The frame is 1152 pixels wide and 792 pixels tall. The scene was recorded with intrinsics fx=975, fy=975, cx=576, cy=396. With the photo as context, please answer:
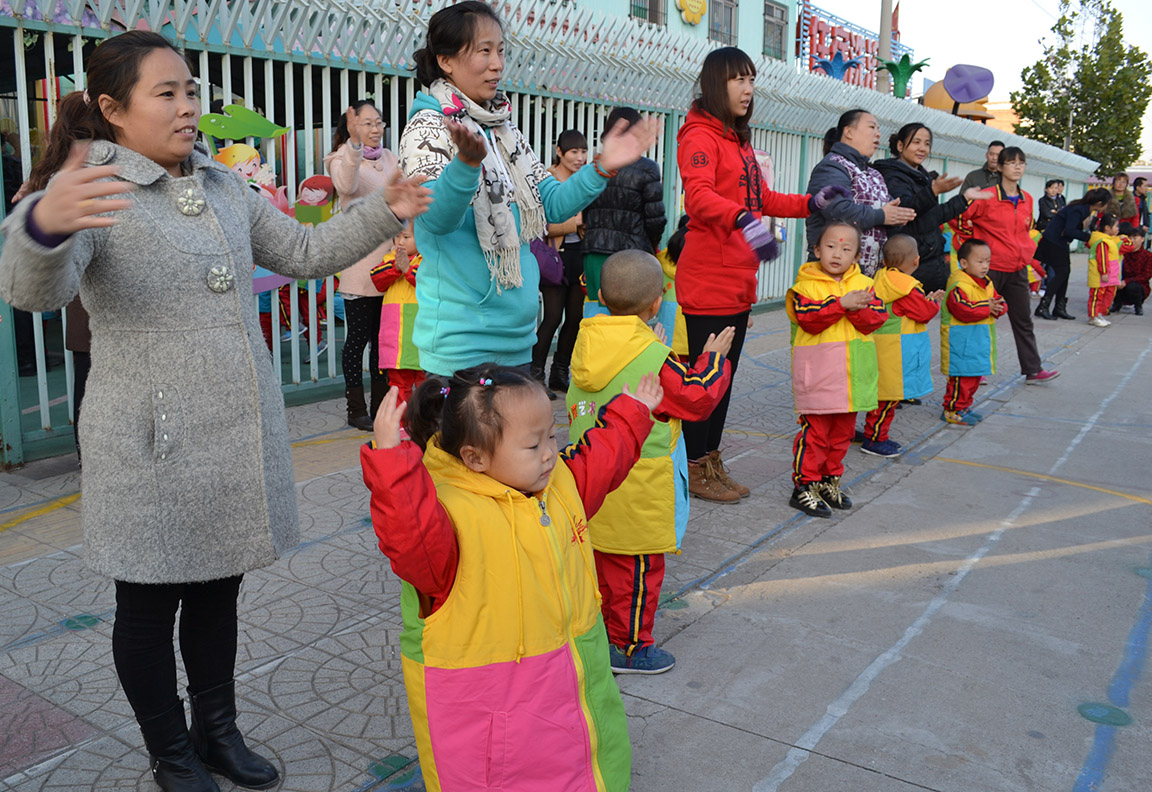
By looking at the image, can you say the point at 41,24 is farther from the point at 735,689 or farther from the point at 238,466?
the point at 735,689

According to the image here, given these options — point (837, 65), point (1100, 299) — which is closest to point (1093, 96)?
point (837, 65)

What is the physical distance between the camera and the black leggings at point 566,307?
730 centimetres

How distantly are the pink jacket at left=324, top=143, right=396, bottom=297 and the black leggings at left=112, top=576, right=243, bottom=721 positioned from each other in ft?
11.3

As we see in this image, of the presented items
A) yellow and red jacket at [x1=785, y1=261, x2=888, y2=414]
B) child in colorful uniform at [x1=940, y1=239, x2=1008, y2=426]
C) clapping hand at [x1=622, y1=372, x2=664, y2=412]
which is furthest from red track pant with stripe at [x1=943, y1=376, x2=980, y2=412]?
clapping hand at [x1=622, y1=372, x2=664, y2=412]

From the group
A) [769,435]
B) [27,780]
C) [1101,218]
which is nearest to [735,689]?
[27,780]

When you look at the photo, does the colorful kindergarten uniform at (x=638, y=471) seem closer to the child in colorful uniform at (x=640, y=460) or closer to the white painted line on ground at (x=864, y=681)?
the child in colorful uniform at (x=640, y=460)

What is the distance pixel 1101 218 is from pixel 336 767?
12.7 m

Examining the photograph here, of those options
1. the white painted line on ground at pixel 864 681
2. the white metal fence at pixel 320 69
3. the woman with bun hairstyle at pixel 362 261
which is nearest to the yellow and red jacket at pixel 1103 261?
the white metal fence at pixel 320 69

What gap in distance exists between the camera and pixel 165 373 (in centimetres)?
215

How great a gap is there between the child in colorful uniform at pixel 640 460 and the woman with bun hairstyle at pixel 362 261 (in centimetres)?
272

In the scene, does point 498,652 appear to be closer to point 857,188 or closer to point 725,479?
point 725,479

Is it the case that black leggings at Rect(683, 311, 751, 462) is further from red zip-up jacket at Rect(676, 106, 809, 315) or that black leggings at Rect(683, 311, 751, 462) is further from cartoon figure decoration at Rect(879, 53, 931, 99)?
cartoon figure decoration at Rect(879, 53, 931, 99)

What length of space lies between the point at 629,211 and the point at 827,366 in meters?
2.22

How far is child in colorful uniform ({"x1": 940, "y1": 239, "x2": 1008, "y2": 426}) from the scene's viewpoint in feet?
21.6
